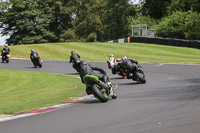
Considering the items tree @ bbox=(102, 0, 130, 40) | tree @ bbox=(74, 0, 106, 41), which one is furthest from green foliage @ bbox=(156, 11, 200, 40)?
tree @ bbox=(74, 0, 106, 41)

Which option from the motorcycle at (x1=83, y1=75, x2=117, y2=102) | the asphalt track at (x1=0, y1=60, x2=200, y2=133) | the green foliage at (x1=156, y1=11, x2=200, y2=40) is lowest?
the asphalt track at (x1=0, y1=60, x2=200, y2=133)

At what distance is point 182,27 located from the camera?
5728 cm

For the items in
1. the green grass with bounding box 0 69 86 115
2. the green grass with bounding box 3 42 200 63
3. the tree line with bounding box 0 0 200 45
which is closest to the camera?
the green grass with bounding box 0 69 86 115

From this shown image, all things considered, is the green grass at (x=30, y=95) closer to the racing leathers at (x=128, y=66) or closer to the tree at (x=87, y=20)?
the racing leathers at (x=128, y=66)

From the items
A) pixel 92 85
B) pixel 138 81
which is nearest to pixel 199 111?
pixel 92 85

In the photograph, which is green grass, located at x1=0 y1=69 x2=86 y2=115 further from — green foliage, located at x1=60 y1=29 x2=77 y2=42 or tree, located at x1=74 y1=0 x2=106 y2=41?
tree, located at x1=74 y1=0 x2=106 y2=41

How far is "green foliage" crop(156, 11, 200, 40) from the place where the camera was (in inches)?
2211

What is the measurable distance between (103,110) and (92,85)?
1794mm

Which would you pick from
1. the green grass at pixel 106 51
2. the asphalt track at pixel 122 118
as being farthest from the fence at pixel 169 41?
the asphalt track at pixel 122 118

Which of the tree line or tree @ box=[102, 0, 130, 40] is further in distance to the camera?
tree @ box=[102, 0, 130, 40]

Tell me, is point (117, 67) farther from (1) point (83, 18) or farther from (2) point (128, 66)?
(1) point (83, 18)

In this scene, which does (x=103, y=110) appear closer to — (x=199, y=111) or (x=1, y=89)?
(x=199, y=111)

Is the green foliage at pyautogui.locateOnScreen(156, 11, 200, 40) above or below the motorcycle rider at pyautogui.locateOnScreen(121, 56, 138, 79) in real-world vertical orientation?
above

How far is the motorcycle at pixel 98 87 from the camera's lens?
11336 millimetres
